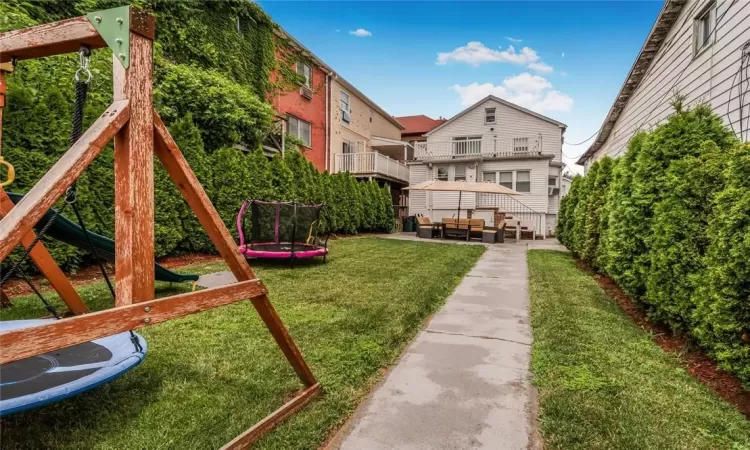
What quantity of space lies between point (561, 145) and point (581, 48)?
339 inches

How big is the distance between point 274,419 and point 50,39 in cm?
199

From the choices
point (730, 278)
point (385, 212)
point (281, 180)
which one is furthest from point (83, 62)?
point (385, 212)

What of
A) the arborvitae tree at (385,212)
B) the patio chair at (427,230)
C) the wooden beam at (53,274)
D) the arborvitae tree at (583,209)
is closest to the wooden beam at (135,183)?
the wooden beam at (53,274)

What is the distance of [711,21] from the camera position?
6.58m

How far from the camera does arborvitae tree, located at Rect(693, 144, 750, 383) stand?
Result: 2.48 m

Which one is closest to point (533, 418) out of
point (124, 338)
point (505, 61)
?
point (124, 338)

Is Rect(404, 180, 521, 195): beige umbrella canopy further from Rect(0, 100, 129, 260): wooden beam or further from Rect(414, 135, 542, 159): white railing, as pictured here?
Rect(0, 100, 129, 260): wooden beam

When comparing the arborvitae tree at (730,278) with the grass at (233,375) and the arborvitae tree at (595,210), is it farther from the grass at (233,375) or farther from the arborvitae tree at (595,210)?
the arborvitae tree at (595,210)

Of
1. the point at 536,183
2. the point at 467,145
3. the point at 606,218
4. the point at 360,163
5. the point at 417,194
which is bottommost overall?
the point at 606,218

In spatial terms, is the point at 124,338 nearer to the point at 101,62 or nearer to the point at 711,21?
the point at 101,62

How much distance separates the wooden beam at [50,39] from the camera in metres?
1.41

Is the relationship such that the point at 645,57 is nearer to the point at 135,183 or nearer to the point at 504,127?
the point at 504,127

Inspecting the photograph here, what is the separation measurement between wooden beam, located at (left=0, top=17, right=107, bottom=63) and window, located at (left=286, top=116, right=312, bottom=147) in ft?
48.6

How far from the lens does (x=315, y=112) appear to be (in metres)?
17.8
